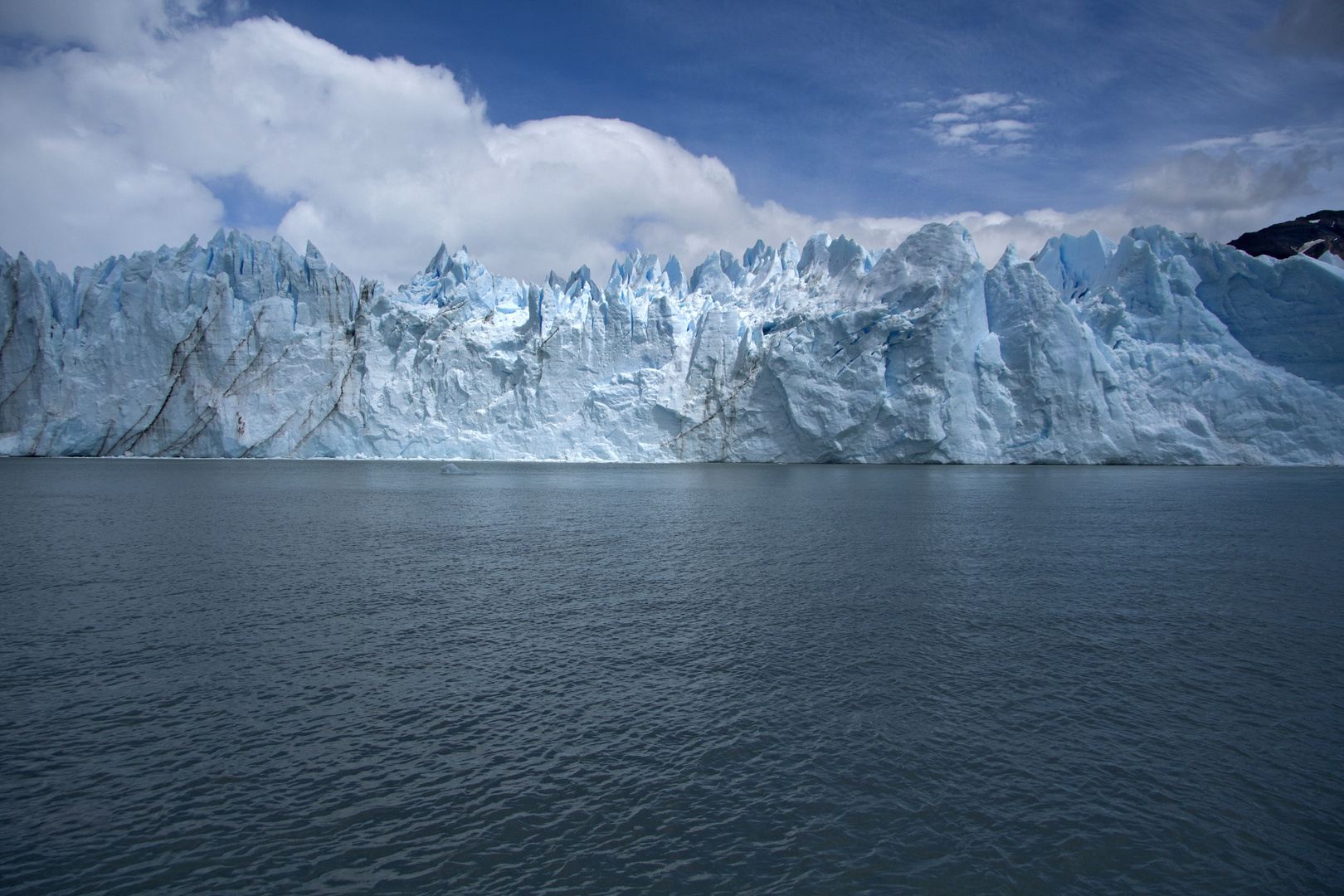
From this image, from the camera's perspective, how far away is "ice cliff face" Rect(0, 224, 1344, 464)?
45.8 metres

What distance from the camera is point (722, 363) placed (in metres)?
53.0

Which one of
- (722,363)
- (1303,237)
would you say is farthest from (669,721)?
(1303,237)

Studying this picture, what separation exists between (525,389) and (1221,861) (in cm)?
5035

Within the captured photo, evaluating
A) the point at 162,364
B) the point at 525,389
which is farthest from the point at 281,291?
the point at 525,389

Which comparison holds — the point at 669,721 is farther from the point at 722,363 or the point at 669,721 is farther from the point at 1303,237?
the point at 1303,237

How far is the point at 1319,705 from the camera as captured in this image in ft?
23.0

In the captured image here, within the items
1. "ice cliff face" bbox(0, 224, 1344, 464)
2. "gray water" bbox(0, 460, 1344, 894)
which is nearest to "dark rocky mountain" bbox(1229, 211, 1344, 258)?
"ice cliff face" bbox(0, 224, 1344, 464)

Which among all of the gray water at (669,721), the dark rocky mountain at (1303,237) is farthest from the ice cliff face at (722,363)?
the gray water at (669,721)

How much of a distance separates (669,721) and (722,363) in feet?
155

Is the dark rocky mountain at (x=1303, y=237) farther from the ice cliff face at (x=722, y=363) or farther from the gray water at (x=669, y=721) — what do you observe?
the gray water at (x=669, y=721)

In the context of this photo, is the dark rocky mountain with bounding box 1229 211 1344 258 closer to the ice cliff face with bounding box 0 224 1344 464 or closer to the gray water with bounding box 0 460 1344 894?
the ice cliff face with bounding box 0 224 1344 464

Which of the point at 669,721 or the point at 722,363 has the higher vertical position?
the point at 722,363

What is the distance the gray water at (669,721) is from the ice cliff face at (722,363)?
112 feet

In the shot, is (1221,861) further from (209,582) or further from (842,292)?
(842,292)
